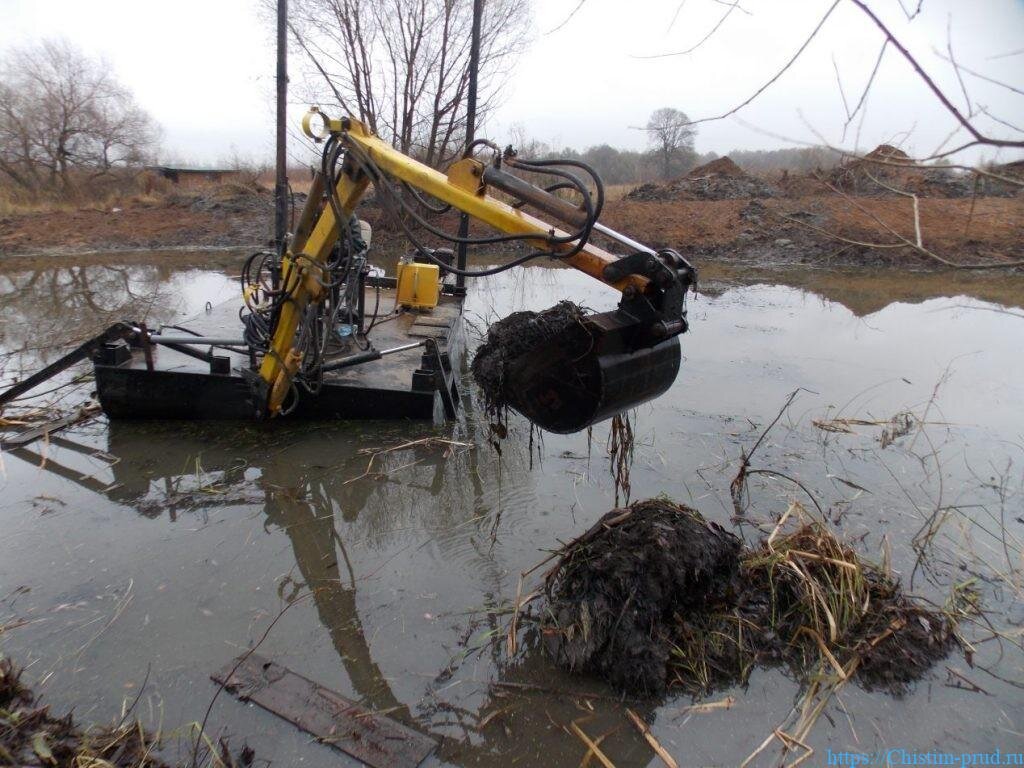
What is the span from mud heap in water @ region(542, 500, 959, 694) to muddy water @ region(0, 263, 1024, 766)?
0.39ft

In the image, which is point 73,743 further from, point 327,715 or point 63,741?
point 327,715

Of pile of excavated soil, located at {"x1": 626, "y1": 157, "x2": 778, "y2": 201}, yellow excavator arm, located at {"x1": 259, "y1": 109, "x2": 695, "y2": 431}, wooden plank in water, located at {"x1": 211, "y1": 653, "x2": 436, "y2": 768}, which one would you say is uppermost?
pile of excavated soil, located at {"x1": 626, "y1": 157, "x2": 778, "y2": 201}

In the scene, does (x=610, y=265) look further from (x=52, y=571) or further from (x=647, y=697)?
(x=52, y=571)

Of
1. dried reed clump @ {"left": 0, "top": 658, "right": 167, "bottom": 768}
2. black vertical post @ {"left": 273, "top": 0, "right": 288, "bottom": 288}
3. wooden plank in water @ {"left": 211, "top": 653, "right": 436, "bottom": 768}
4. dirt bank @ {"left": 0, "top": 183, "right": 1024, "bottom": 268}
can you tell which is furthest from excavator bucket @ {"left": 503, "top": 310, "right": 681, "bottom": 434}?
dirt bank @ {"left": 0, "top": 183, "right": 1024, "bottom": 268}

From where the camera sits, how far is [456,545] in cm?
399

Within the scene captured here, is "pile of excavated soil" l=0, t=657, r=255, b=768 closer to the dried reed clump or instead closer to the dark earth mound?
the dried reed clump

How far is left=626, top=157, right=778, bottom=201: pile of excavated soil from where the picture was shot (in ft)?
81.7

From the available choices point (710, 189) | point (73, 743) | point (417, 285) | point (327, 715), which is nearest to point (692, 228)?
point (710, 189)

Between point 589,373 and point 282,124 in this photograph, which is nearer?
point 589,373

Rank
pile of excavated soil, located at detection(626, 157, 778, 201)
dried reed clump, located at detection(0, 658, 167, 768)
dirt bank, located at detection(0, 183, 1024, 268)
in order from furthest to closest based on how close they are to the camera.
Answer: pile of excavated soil, located at detection(626, 157, 778, 201) → dirt bank, located at detection(0, 183, 1024, 268) → dried reed clump, located at detection(0, 658, 167, 768)

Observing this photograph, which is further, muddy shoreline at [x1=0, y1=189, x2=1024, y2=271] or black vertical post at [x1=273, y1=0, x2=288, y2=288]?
muddy shoreline at [x1=0, y1=189, x2=1024, y2=271]

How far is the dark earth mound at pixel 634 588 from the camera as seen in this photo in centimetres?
289

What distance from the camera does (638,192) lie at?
26203 millimetres

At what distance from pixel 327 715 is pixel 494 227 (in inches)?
89.9
